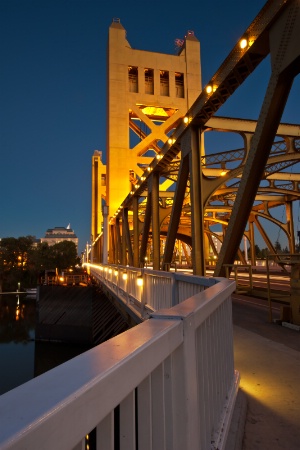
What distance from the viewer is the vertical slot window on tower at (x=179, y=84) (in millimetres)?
46625

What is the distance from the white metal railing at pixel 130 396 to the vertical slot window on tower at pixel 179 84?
47940 millimetres

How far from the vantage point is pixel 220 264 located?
9609 millimetres

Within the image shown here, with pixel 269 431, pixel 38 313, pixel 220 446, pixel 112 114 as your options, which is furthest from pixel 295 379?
pixel 112 114

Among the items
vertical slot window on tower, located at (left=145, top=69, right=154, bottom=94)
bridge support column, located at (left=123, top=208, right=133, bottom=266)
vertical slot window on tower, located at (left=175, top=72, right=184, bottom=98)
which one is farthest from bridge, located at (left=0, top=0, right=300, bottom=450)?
vertical slot window on tower, located at (left=175, top=72, right=184, bottom=98)

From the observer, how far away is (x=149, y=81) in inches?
1810

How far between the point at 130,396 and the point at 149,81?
161 feet

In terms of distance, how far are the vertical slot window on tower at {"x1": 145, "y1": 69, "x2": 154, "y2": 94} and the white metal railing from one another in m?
46.7

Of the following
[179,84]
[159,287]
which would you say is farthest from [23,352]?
[179,84]

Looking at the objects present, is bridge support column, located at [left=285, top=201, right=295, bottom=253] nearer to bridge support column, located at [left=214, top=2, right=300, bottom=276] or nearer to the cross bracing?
the cross bracing

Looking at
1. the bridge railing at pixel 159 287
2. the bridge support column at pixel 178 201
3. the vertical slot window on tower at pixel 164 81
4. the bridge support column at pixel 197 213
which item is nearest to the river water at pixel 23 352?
the bridge support column at pixel 178 201

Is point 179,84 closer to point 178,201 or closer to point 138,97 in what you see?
point 138,97

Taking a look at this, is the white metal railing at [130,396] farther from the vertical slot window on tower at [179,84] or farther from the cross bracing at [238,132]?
the vertical slot window on tower at [179,84]

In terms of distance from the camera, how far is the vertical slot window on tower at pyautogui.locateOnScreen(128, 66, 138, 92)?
43.8 meters

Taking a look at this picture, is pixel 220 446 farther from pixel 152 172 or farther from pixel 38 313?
pixel 38 313
